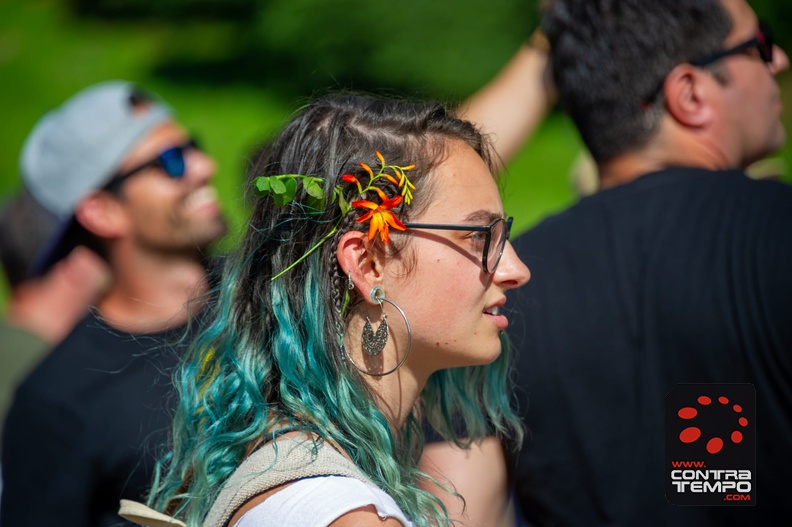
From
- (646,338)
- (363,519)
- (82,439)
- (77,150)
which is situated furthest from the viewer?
(77,150)

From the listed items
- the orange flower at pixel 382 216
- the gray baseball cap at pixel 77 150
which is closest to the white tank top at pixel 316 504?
the orange flower at pixel 382 216

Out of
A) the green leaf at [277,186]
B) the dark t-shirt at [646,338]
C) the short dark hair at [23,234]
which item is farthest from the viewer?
the short dark hair at [23,234]

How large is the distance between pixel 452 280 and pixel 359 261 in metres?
0.18

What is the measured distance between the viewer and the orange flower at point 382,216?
161 cm

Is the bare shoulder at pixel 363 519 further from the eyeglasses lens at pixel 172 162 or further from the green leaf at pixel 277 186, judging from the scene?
the eyeglasses lens at pixel 172 162

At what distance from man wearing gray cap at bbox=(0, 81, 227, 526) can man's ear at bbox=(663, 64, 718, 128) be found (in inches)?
50.6

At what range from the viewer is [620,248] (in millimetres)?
2162

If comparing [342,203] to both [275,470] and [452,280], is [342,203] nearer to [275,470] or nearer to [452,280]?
[452,280]

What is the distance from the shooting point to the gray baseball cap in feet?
11.7

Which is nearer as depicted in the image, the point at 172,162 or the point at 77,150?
the point at 172,162

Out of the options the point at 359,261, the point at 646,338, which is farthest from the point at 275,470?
the point at 646,338

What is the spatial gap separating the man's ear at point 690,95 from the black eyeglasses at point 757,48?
0.12 ft

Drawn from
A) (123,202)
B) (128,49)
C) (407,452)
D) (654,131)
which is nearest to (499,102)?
(654,131)

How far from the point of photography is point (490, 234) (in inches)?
66.6
